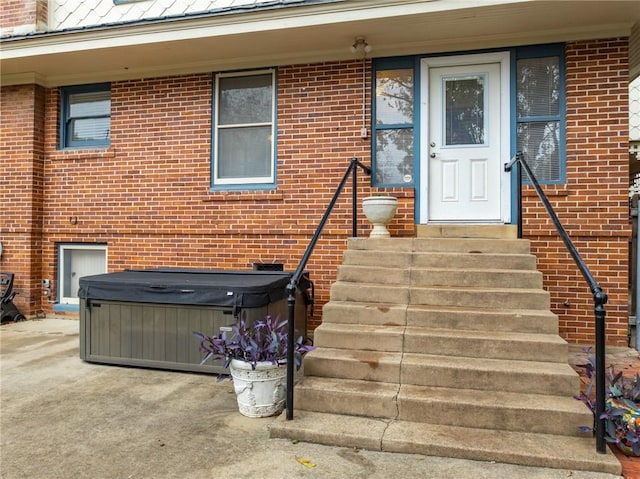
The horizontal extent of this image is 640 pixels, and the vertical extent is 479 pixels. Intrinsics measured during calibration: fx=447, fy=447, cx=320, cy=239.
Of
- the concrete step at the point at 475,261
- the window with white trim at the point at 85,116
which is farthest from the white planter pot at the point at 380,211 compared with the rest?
the window with white trim at the point at 85,116

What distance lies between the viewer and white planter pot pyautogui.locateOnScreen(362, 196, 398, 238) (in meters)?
5.13

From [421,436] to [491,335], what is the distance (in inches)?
42.7

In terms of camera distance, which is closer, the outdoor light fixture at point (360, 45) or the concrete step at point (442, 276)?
the concrete step at point (442, 276)

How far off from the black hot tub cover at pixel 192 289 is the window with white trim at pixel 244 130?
5.89ft

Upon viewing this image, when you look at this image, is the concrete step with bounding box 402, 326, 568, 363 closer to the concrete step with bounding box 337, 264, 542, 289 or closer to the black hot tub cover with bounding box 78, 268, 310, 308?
the concrete step with bounding box 337, 264, 542, 289

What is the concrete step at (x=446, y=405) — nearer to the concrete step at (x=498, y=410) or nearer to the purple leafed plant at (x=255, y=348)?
the concrete step at (x=498, y=410)

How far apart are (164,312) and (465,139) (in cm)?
404

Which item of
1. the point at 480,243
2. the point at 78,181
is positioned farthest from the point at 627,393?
the point at 78,181

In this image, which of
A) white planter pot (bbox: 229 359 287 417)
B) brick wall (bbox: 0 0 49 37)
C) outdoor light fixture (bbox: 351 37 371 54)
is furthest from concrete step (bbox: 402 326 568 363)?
brick wall (bbox: 0 0 49 37)

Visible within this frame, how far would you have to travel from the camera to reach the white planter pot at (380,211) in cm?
513

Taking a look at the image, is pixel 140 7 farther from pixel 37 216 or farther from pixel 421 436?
pixel 421 436

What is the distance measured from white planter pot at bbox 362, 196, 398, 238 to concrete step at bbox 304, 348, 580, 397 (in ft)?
6.28

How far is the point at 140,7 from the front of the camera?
6.52 m

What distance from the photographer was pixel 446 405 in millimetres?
3004
